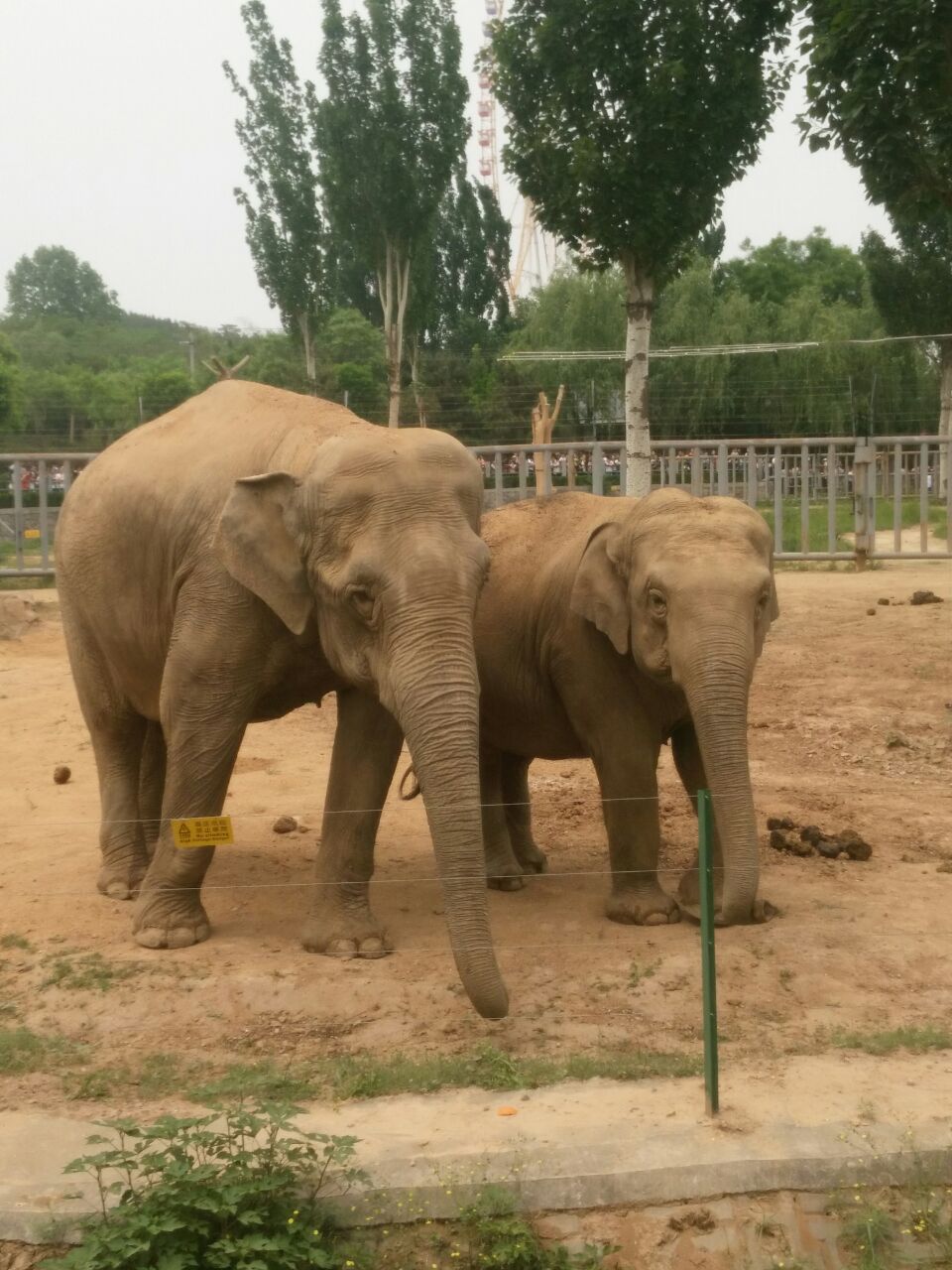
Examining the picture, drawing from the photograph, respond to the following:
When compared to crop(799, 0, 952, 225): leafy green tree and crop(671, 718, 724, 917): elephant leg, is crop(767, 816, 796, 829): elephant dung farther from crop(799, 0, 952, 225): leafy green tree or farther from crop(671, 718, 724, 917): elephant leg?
crop(799, 0, 952, 225): leafy green tree

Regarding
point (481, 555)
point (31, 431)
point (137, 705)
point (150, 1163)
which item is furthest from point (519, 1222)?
point (31, 431)

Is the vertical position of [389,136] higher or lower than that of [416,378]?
higher

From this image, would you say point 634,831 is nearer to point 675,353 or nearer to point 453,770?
point 453,770

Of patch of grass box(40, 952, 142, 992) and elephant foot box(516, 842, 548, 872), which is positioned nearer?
patch of grass box(40, 952, 142, 992)

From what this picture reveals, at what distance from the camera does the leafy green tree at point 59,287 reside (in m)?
64.2

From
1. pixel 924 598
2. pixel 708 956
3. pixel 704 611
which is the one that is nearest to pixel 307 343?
pixel 924 598

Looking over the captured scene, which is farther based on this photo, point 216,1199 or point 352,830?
point 352,830

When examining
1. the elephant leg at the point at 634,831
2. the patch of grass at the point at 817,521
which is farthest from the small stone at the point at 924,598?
the elephant leg at the point at 634,831

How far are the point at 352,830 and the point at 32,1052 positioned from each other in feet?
5.19

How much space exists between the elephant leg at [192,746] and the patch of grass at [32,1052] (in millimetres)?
889

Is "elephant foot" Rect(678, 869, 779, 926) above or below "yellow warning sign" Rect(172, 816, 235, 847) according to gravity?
below

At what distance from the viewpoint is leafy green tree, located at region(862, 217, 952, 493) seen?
117 ft

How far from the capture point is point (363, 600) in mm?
5738

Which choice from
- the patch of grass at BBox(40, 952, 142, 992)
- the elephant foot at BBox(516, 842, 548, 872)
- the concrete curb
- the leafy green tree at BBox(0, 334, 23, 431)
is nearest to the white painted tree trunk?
the leafy green tree at BBox(0, 334, 23, 431)
